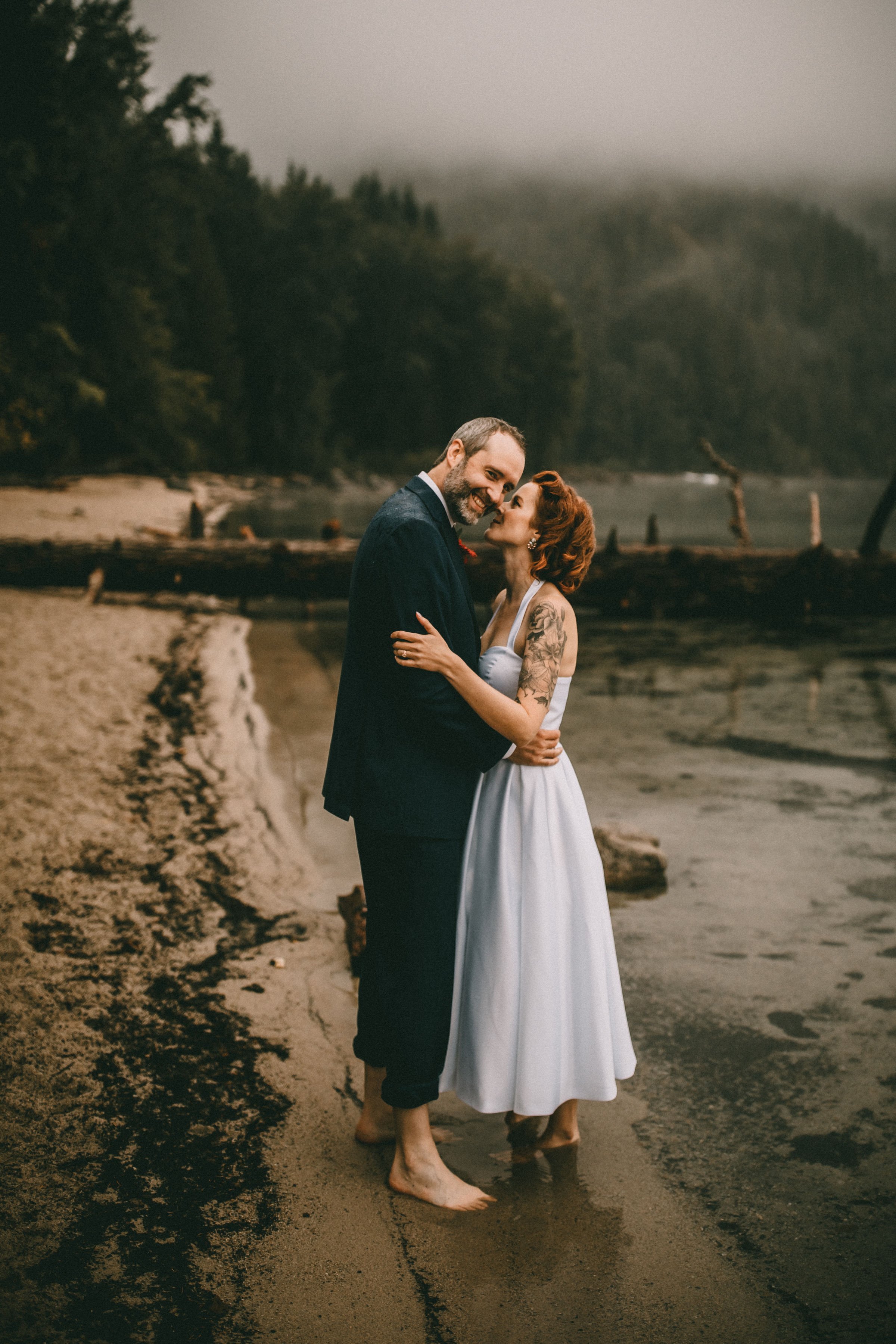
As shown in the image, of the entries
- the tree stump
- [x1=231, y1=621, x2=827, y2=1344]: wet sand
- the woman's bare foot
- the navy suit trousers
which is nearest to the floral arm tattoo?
the navy suit trousers

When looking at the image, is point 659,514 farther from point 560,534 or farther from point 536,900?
point 536,900

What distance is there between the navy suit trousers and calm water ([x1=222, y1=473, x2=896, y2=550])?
83.1ft

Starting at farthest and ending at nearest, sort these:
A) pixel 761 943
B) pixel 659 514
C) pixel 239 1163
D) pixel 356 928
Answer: pixel 659 514
pixel 761 943
pixel 356 928
pixel 239 1163

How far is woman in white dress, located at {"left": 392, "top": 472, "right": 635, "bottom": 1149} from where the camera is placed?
3.17m

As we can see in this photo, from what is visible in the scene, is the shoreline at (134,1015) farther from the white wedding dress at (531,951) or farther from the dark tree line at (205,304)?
the dark tree line at (205,304)

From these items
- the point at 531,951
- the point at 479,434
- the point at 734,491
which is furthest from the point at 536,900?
the point at 734,491

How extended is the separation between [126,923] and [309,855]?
1.55 meters

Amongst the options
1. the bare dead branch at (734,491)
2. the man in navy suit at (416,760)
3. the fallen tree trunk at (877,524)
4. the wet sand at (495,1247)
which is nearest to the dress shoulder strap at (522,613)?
the man in navy suit at (416,760)

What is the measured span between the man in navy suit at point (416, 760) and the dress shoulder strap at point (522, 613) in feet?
0.56

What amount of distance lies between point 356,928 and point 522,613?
2.20m

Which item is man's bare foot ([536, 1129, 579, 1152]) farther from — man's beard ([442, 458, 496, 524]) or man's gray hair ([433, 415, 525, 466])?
man's gray hair ([433, 415, 525, 466])

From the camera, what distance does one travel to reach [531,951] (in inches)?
125

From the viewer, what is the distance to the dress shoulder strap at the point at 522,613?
10.8ft

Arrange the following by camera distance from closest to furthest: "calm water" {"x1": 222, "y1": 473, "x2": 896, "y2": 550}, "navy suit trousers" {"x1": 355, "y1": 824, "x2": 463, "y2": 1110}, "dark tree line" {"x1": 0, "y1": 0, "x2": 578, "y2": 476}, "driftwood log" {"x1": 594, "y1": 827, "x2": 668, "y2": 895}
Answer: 1. "navy suit trousers" {"x1": 355, "y1": 824, "x2": 463, "y2": 1110}
2. "driftwood log" {"x1": 594, "y1": 827, "x2": 668, "y2": 895}
3. "dark tree line" {"x1": 0, "y1": 0, "x2": 578, "y2": 476}
4. "calm water" {"x1": 222, "y1": 473, "x2": 896, "y2": 550}
